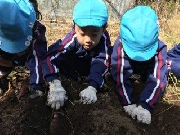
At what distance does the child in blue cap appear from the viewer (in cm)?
249

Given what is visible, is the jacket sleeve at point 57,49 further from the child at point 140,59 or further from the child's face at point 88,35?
the child at point 140,59

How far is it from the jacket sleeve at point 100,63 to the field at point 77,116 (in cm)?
14

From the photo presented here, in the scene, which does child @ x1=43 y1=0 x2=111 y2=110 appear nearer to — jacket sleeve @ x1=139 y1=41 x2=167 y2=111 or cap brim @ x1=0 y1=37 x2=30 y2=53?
cap brim @ x1=0 y1=37 x2=30 y2=53

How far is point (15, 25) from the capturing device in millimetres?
2482

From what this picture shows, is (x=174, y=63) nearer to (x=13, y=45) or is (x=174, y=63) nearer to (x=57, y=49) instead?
(x=57, y=49)

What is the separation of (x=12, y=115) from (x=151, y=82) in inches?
43.6

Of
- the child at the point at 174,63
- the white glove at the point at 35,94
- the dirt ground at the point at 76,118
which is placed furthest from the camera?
the child at the point at 174,63

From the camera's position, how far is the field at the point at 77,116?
7.84 feet

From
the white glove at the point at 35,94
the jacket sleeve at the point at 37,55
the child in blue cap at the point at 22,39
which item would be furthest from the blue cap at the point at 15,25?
the white glove at the point at 35,94

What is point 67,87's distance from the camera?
281 centimetres

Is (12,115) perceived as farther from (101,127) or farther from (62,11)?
(62,11)

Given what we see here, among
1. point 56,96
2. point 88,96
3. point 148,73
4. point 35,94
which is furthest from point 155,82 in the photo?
point 35,94

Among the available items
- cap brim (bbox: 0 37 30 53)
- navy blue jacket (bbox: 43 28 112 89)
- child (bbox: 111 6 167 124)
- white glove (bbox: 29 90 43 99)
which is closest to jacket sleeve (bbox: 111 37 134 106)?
child (bbox: 111 6 167 124)

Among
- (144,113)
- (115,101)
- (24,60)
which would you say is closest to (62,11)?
(24,60)
